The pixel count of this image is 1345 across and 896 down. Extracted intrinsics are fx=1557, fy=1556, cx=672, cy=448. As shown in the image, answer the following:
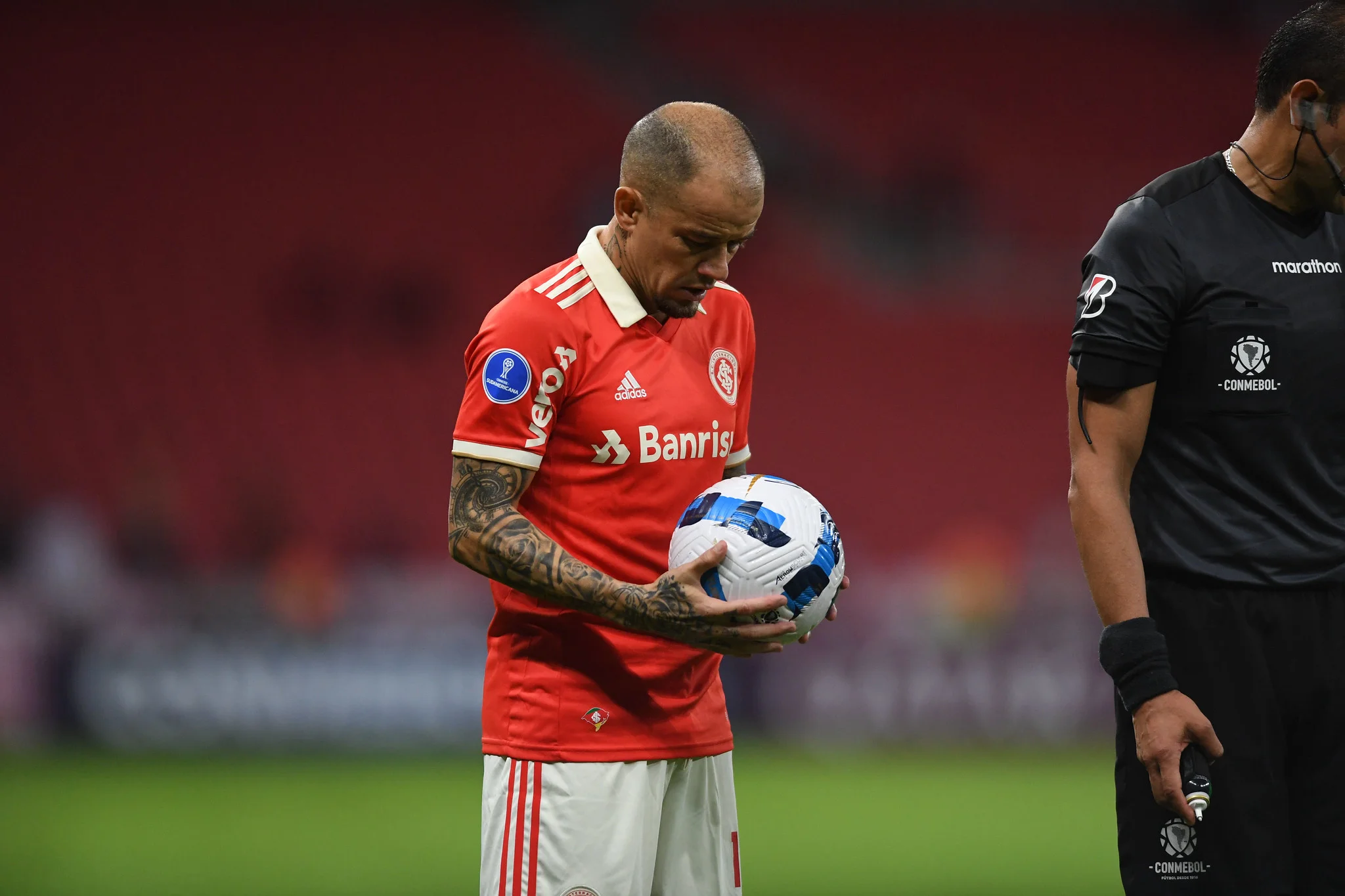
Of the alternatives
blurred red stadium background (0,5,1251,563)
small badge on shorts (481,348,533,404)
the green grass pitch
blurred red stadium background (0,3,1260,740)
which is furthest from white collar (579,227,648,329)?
blurred red stadium background (0,5,1251,563)

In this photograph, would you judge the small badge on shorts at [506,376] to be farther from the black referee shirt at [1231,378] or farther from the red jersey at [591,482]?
the black referee shirt at [1231,378]

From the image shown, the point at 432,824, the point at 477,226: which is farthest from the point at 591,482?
the point at 477,226

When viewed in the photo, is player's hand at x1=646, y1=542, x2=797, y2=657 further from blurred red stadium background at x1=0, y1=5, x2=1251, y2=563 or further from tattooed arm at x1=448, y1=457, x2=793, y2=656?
blurred red stadium background at x1=0, y1=5, x2=1251, y2=563

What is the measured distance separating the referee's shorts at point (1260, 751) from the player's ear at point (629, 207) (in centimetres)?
128

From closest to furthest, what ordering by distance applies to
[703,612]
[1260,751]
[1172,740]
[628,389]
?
[1172,740], [1260,751], [703,612], [628,389]

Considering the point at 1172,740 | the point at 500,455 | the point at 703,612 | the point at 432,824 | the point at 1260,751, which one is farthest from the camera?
the point at 432,824

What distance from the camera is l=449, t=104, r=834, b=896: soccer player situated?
9.77 ft

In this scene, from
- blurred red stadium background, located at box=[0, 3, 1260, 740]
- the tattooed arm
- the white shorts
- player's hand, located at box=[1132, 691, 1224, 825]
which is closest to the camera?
player's hand, located at box=[1132, 691, 1224, 825]

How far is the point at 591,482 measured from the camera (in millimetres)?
3104

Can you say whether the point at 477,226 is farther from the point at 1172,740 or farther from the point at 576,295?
the point at 1172,740

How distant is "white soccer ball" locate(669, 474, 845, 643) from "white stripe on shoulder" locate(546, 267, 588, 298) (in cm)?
49

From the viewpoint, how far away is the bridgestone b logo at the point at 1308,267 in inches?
111

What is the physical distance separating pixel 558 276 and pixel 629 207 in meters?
0.20

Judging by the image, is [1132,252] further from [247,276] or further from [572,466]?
[247,276]
